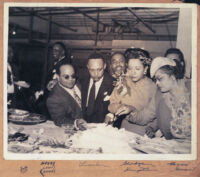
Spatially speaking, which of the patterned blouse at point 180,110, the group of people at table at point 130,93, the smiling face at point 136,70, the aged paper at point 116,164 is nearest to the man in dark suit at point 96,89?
the group of people at table at point 130,93

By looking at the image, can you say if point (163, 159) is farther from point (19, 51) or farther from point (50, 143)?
point (19, 51)

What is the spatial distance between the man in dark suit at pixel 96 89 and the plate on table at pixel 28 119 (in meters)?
0.31

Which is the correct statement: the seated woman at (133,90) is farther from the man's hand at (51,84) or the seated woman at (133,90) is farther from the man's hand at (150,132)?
the man's hand at (51,84)

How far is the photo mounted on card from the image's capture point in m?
2.02

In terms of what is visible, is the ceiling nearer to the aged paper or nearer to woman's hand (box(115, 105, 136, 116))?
the aged paper

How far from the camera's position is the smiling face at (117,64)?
202 cm

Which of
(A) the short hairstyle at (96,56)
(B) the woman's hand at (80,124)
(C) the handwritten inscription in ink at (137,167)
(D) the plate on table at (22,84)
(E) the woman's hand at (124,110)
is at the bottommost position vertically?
(C) the handwritten inscription in ink at (137,167)

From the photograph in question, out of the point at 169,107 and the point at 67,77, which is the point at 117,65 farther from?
the point at 169,107

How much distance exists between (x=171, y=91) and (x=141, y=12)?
578 millimetres

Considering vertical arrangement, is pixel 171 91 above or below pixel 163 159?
above

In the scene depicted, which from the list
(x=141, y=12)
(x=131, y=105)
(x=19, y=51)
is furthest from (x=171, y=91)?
(x=19, y=51)

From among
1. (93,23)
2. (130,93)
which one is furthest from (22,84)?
(130,93)

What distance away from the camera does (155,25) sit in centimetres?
202

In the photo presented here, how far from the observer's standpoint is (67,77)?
205 cm
